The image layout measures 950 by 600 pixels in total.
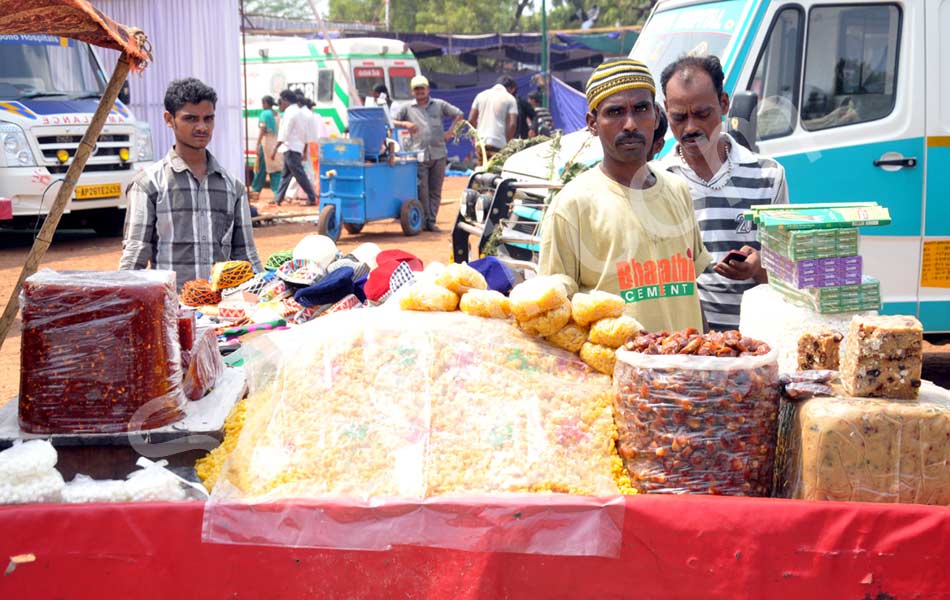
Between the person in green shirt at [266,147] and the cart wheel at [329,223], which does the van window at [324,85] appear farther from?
the cart wheel at [329,223]

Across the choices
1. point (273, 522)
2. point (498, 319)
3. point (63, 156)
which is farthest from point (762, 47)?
point (63, 156)

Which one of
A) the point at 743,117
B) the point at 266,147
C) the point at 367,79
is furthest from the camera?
the point at 367,79

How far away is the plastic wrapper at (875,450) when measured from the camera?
230cm

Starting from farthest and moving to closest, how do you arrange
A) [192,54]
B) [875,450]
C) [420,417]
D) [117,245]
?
1. [192,54]
2. [117,245]
3. [420,417]
4. [875,450]

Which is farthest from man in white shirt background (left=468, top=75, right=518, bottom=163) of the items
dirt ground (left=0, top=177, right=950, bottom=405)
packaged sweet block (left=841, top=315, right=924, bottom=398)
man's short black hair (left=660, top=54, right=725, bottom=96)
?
packaged sweet block (left=841, top=315, right=924, bottom=398)

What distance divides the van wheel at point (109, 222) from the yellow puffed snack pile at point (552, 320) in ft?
41.7

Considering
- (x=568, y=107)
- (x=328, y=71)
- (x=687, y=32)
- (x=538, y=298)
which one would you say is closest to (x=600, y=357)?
(x=538, y=298)

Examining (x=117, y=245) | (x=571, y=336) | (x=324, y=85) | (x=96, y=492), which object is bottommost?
(x=117, y=245)

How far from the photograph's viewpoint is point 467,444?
2.51 m

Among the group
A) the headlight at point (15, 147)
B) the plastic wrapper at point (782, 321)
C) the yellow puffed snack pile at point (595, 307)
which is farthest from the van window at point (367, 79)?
the yellow puffed snack pile at point (595, 307)

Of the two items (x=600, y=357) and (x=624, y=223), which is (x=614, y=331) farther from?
(x=624, y=223)

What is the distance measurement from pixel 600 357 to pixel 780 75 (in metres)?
4.19

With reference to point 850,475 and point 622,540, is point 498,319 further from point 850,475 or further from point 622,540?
point 850,475

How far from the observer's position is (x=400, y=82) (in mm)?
23062
